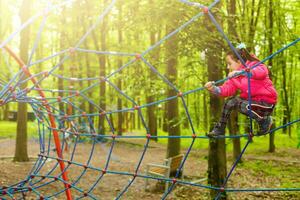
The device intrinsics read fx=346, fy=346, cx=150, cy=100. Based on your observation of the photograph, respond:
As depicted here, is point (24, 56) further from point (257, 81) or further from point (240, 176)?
point (257, 81)

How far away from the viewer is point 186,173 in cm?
973

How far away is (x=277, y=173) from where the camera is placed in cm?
970

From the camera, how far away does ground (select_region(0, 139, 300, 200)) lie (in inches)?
299

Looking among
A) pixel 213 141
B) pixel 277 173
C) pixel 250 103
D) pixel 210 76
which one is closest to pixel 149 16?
pixel 210 76

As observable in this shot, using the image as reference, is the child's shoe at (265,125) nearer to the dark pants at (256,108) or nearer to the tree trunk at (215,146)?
the dark pants at (256,108)

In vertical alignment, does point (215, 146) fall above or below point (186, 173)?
above

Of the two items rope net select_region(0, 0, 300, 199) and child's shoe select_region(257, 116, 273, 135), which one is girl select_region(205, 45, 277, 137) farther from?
rope net select_region(0, 0, 300, 199)

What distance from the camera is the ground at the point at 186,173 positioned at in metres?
7.59

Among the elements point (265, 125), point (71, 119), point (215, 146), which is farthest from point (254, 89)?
point (71, 119)

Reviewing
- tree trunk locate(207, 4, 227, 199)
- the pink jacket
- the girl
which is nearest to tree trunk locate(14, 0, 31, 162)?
tree trunk locate(207, 4, 227, 199)

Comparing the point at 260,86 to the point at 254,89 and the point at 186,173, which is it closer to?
the point at 254,89

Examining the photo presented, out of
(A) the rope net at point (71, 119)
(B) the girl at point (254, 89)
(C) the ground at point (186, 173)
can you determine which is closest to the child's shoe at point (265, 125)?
(B) the girl at point (254, 89)

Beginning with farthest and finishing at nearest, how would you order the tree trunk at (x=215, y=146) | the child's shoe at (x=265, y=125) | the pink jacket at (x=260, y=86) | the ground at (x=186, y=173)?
the ground at (x=186, y=173) < the tree trunk at (x=215, y=146) < the child's shoe at (x=265, y=125) < the pink jacket at (x=260, y=86)

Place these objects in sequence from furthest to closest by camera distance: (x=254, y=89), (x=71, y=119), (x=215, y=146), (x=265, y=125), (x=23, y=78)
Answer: (x=23, y=78) < (x=71, y=119) < (x=215, y=146) < (x=265, y=125) < (x=254, y=89)
